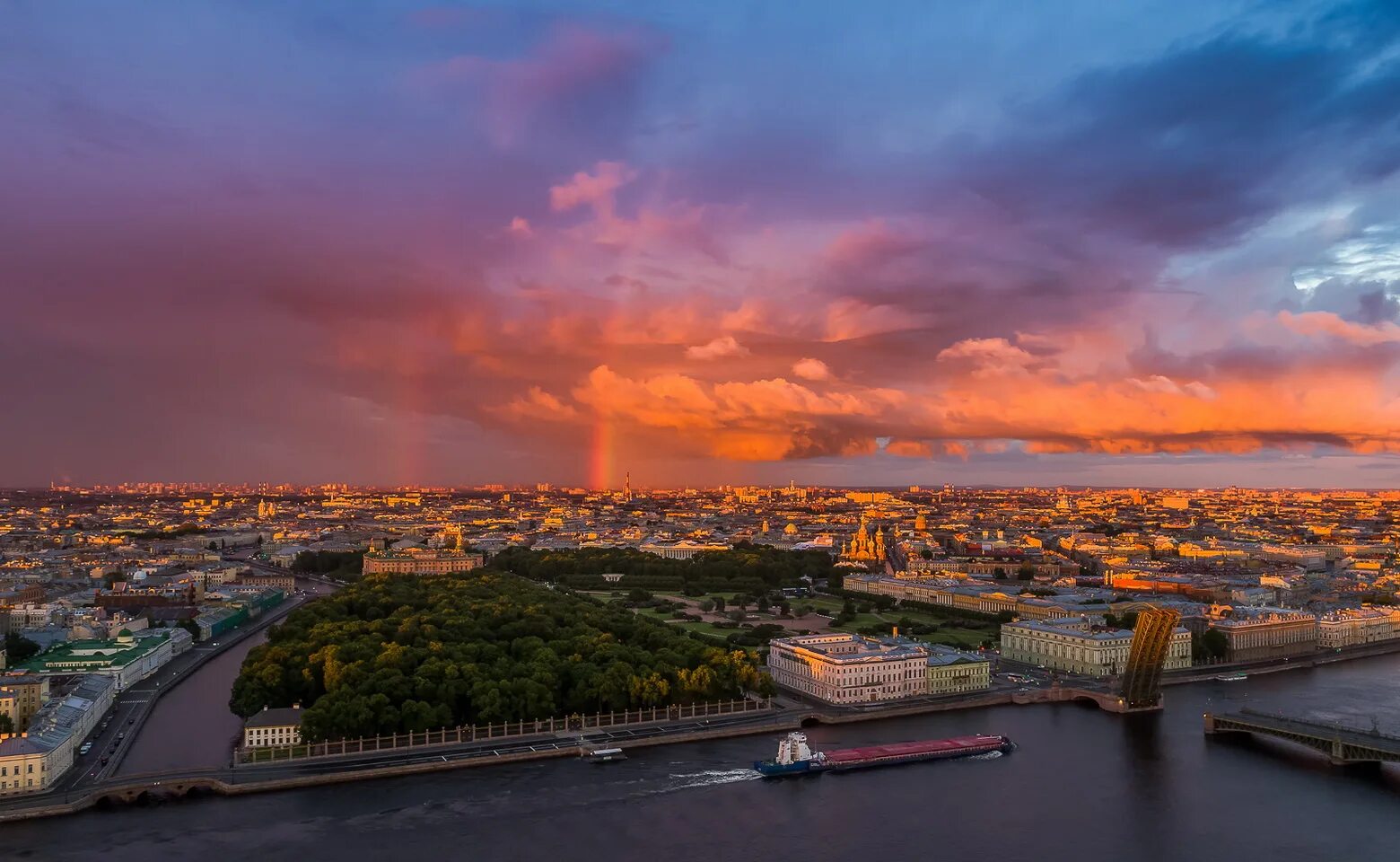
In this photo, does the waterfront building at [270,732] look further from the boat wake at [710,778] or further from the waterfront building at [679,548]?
the waterfront building at [679,548]

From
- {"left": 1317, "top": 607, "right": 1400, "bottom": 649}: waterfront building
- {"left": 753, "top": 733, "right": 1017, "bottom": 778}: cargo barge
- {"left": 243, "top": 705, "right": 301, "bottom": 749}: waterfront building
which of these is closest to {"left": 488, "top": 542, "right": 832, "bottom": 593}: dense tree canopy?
{"left": 1317, "top": 607, "right": 1400, "bottom": 649}: waterfront building

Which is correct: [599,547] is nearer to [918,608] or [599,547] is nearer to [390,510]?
[918,608]

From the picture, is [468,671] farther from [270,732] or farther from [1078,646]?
[1078,646]

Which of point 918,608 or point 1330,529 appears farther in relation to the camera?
point 1330,529

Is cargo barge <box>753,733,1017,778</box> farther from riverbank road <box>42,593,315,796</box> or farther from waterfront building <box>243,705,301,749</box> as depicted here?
riverbank road <box>42,593,315,796</box>

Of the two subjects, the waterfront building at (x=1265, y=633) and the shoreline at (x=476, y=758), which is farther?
the waterfront building at (x=1265, y=633)

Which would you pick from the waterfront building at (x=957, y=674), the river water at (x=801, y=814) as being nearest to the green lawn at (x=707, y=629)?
the waterfront building at (x=957, y=674)

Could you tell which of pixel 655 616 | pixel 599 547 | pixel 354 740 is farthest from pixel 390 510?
pixel 354 740

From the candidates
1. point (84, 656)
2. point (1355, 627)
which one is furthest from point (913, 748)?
point (1355, 627)
